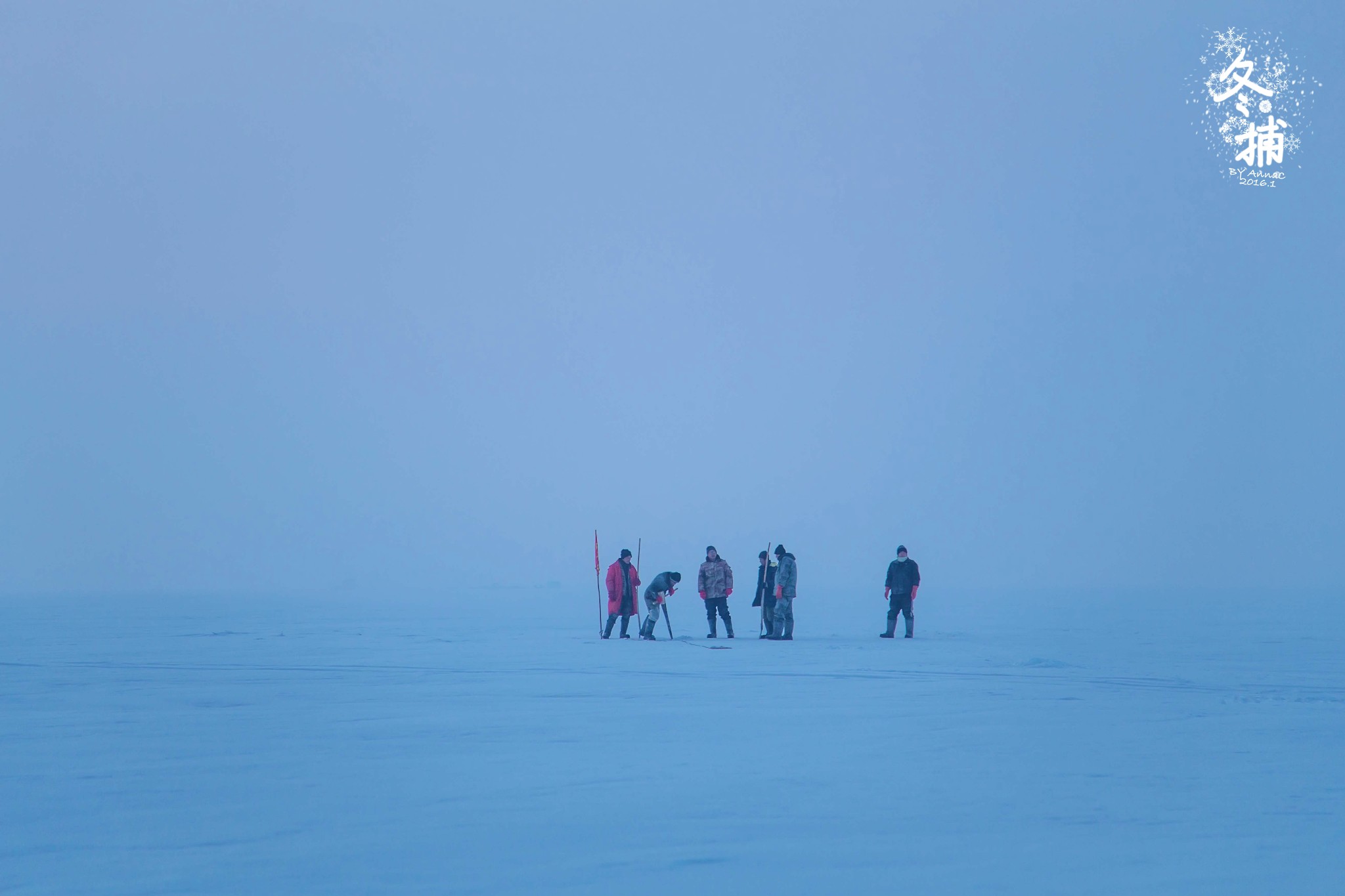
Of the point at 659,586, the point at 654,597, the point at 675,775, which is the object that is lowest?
the point at 675,775

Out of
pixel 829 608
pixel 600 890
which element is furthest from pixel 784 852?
pixel 829 608

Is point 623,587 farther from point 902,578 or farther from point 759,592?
point 902,578

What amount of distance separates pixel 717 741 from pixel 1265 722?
4325 millimetres

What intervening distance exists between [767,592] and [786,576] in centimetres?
85

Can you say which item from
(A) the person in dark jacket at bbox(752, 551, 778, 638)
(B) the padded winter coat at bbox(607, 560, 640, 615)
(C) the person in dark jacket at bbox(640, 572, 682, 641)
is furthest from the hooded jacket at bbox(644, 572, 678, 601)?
(A) the person in dark jacket at bbox(752, 551, 778, 638)

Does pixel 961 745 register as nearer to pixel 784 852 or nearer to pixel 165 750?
pixel 784 852

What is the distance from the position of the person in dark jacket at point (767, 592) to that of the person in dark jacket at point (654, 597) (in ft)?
4.52

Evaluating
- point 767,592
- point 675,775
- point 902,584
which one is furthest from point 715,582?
point 675,775

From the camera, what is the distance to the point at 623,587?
2025cm

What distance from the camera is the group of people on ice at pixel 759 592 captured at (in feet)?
63.2

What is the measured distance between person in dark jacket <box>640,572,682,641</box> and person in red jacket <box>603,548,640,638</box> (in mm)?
379

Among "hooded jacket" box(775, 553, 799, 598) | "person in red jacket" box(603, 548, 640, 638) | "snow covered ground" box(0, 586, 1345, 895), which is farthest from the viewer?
"person in red jacket" box(603, 548, 640, 638)

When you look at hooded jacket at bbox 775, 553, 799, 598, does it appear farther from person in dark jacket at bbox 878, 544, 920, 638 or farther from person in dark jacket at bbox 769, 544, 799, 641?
person in dark jacket at bbox 878, 544, 920, 638

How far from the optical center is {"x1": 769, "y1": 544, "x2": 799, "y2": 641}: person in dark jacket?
62.8ft
